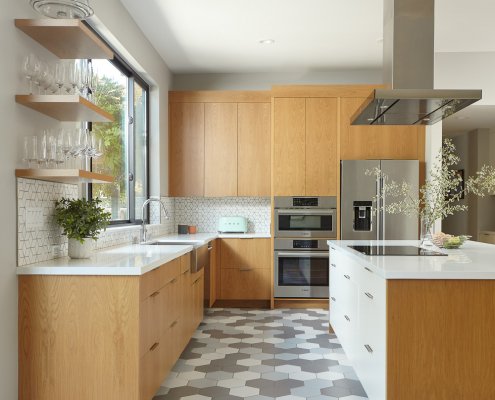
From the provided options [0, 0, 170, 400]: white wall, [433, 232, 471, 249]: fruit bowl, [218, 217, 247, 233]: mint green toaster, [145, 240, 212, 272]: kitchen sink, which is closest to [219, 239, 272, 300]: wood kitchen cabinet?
[218, 217, 247, 233]: mint green toaster

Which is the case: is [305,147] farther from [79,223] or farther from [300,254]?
[79,223]

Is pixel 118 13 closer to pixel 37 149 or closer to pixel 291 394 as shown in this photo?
pixel 37 149

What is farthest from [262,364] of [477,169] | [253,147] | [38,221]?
[477,169]

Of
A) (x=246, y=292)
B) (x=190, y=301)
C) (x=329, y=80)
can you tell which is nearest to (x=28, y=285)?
(x=190, y=301)

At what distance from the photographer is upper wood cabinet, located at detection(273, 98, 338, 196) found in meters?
5.77

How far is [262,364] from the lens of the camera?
3750mm

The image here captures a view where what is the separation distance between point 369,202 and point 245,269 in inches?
62.9

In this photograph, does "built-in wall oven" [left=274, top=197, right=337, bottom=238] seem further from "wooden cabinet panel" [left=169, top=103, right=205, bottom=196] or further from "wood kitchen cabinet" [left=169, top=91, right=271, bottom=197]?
"wooden cabinet panel" [left=169, top=103, right=205, bottom=196]

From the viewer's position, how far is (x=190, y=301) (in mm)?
4160

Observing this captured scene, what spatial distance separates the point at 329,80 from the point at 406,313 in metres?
4.52

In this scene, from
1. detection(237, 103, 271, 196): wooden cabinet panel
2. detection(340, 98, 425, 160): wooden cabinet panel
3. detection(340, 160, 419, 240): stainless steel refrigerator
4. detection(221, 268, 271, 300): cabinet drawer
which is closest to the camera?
detection(340, 160, 419, 240): stainless steel refrigerator

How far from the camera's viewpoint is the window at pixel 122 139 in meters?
4.32

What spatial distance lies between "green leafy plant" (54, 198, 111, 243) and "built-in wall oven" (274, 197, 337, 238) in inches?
122

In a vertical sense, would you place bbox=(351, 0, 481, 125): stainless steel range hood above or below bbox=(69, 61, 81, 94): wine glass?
above
